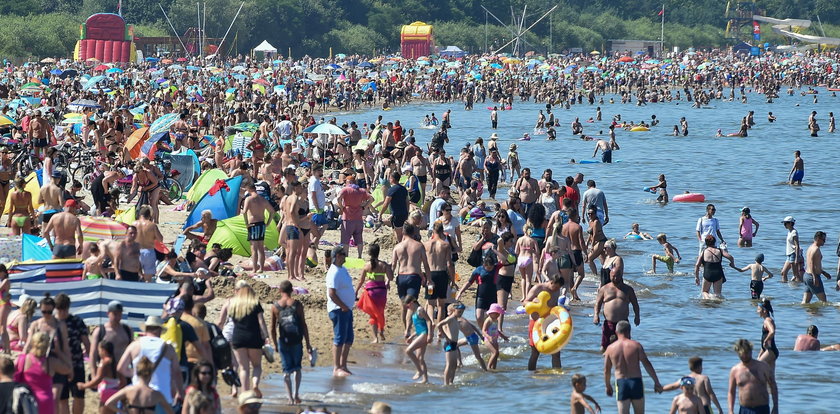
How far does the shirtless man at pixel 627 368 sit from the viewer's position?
11.0m

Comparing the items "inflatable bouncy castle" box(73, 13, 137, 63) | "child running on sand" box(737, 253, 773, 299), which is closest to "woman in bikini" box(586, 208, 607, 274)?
"child running on sand" box(737, 253, 773, 299)

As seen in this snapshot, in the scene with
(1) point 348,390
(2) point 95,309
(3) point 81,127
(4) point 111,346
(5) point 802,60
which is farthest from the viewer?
(5) point 802,60

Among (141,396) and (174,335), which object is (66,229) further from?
(141,396)

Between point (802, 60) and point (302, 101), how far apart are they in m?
72.1

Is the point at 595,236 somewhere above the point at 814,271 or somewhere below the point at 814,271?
above

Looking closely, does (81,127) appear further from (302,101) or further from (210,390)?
(302,101)

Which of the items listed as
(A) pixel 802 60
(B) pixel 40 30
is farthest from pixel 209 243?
(A) pixel 802 60

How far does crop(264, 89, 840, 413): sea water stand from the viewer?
502 inches

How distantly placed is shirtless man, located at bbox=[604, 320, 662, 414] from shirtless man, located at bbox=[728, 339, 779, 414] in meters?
0.73

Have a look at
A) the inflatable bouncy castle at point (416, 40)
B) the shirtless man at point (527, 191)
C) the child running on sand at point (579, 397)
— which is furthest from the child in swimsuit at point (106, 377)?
the inflatable bouncy castle at point (416, 40)

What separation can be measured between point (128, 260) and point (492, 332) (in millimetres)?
3937

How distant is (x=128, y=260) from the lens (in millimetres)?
12984

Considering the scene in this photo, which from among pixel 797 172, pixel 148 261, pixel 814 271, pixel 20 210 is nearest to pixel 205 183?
pixel 20 210

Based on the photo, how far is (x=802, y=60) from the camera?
11869 cm
